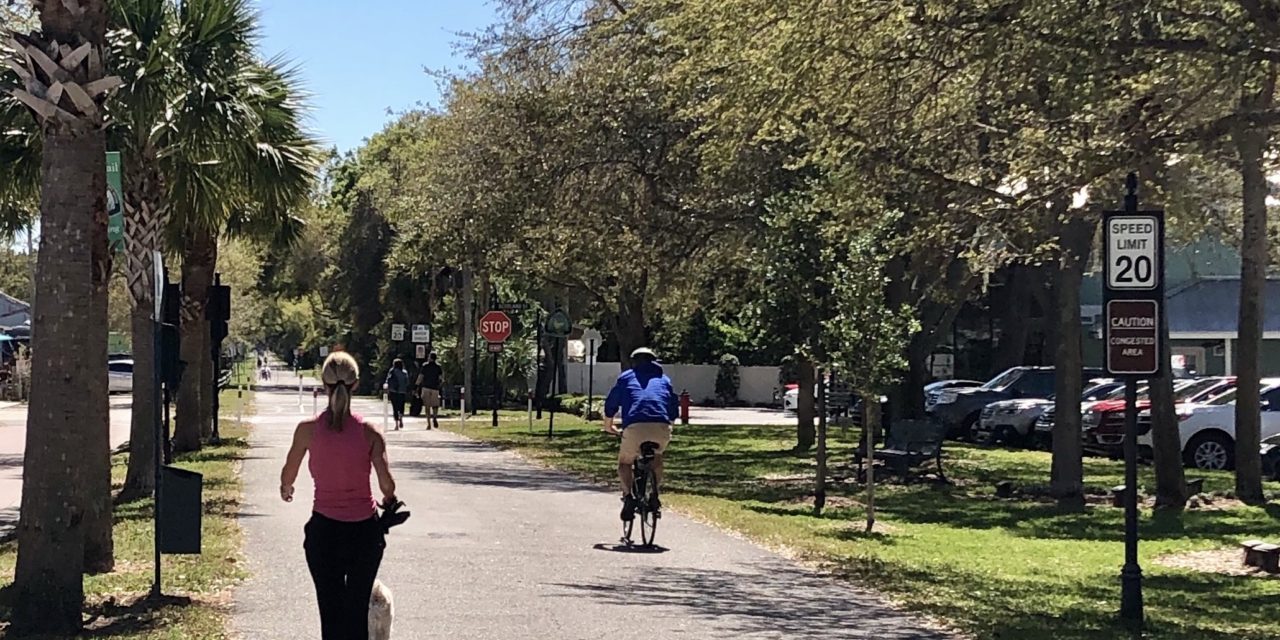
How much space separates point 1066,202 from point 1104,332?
11.5 ft

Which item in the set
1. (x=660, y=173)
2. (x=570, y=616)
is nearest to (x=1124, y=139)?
(x=570, y=616)

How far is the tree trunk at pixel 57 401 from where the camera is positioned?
897 centimetres

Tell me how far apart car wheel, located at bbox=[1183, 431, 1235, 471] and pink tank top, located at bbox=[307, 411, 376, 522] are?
857 inches

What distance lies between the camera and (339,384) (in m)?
7.44

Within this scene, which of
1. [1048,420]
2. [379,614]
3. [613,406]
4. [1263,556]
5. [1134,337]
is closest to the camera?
[379,614]

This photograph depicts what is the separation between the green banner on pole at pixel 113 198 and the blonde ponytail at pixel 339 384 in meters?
4.87

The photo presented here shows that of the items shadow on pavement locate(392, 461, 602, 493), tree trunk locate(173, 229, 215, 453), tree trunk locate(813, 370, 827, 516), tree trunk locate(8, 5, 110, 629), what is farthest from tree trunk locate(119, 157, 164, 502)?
tree trunk locate(8, 5, 110, 629)

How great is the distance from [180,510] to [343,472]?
3.58 meters

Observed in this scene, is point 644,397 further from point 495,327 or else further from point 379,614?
point 495,327

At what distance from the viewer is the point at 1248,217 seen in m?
18.3

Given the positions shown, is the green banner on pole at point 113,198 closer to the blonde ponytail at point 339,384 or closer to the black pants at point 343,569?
the blonde ponytail at point 339,384

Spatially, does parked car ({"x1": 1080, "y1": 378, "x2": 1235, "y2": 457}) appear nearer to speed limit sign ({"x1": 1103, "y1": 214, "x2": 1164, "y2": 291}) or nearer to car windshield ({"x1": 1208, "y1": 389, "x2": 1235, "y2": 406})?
car windshield ({"x1": 1208, "y1": 389, "x2": 1235, "y2": 406})

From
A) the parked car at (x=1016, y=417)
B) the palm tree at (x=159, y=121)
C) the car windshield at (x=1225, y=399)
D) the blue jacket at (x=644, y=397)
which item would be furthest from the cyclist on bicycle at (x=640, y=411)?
the parked car at (x=1016, y=417)

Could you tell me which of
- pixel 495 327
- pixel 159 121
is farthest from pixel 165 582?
pixel 495 327
